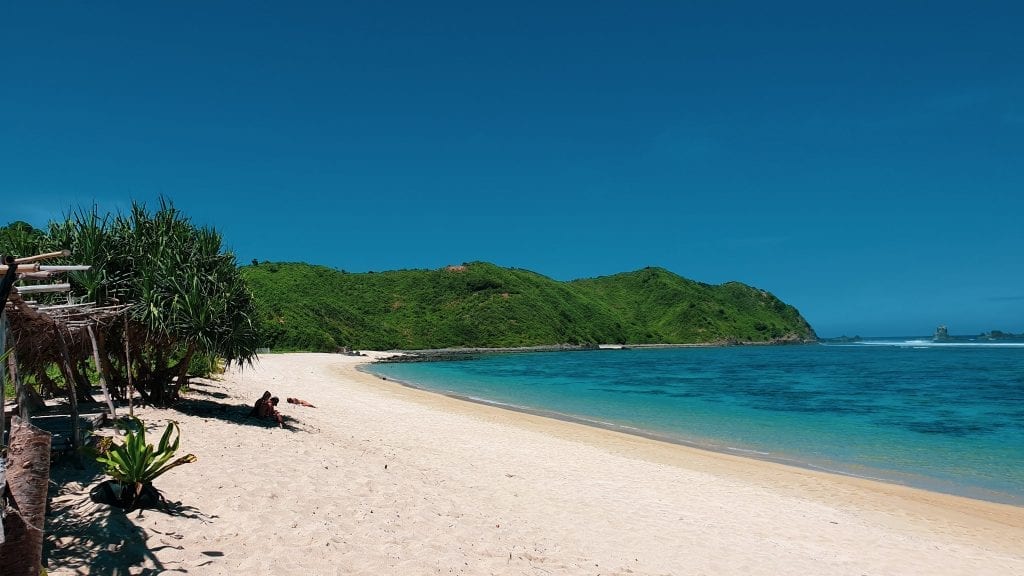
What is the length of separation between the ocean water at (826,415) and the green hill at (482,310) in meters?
38.6

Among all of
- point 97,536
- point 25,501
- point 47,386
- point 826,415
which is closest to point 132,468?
point 97,536

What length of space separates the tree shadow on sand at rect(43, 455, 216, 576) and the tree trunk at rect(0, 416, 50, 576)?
4.41 feet

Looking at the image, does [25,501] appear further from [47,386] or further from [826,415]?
[826,415]

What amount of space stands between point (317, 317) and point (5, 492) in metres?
77.2

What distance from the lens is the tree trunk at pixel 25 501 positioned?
372cm

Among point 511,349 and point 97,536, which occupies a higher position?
point 511,349

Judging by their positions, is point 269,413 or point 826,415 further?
point 826,415

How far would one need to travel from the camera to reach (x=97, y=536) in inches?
215

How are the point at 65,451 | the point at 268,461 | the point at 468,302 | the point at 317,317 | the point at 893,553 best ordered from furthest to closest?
the point at 468,302 → the point at 317,317 → the point at 268,461 → the point at 893,553 → the point at 65,451

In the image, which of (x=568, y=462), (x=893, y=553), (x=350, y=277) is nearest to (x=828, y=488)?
(x=893, y=553)

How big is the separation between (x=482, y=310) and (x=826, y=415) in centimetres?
8311

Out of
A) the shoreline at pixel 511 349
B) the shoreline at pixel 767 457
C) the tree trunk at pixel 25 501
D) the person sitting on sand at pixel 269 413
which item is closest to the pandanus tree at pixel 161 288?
the person sitting on sand at pixel 269 413

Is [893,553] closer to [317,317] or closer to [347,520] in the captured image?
[347,520]

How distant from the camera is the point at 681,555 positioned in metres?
7.22
